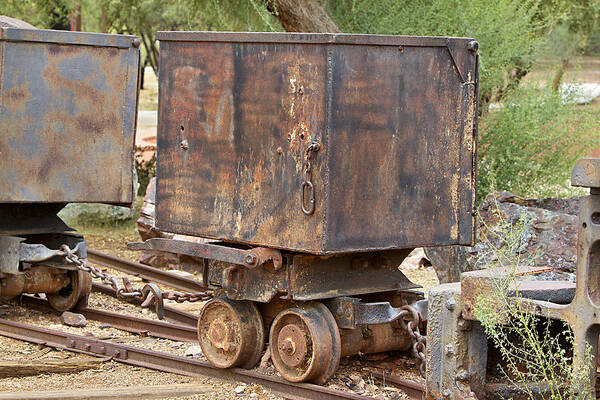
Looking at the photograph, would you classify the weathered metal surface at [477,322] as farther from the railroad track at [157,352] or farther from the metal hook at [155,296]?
the metal hook at [155,296]

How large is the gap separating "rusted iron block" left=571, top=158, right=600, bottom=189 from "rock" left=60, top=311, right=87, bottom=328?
187 inches

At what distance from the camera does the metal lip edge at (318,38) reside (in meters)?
5.08

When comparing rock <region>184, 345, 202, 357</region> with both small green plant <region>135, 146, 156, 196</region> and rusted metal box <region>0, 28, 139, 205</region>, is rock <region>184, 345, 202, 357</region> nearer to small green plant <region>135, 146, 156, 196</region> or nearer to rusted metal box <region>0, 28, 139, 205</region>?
rusted metal box <region>0, 28, 139, 205</region>

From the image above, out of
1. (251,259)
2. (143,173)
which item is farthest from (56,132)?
(143,173)

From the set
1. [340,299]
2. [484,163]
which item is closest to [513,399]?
[340,299]

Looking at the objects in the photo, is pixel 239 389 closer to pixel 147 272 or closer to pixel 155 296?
pixel 155 296

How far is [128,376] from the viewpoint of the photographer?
6.03m

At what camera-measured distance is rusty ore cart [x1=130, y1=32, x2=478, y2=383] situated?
5.19 meters

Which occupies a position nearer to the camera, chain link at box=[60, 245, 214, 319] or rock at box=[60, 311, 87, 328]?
chain link at box=[60, 245, 214, 319]

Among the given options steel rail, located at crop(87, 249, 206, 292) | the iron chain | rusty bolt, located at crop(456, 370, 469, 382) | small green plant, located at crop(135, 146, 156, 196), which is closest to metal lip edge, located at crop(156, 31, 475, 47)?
the iron chain

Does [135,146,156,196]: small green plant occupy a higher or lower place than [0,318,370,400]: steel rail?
higher

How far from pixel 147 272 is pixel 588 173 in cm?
634

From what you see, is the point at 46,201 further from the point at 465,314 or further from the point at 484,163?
the point at 484,163

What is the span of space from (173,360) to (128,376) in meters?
0.32
